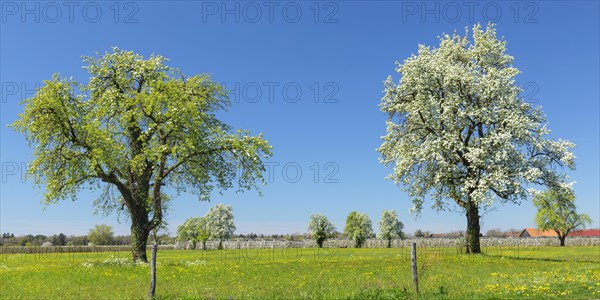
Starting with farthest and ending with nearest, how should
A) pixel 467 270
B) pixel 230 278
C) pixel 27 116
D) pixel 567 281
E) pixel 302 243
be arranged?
pixel 302 243 → pixel 27 116 → pixel 467 270 → pixel 230 278 → pixel 567 281

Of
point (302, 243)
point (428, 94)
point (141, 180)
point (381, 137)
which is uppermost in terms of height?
point (428, 94)

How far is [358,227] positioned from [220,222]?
36105 mm

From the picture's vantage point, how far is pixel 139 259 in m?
42.2

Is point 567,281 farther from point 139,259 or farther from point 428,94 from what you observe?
point 139,259

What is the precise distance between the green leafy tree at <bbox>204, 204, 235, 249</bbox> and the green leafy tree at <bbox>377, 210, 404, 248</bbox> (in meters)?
41.3

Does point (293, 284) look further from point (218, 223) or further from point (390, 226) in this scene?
point (390, 226)

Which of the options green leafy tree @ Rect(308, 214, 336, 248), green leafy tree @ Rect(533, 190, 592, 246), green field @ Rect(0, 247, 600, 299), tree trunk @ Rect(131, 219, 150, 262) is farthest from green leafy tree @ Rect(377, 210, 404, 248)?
green field @ Rect(0, 247, 600, 299)

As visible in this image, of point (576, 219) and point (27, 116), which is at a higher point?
point (27, 116)

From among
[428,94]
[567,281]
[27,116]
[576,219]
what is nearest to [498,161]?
[428,94]

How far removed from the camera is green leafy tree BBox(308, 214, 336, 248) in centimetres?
13575

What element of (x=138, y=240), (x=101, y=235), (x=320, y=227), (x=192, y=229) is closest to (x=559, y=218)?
(x=320, y=227)

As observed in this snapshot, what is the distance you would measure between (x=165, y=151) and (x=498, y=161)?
27.7 meters

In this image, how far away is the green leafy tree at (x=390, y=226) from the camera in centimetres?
14362

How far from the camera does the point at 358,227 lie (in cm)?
13650
